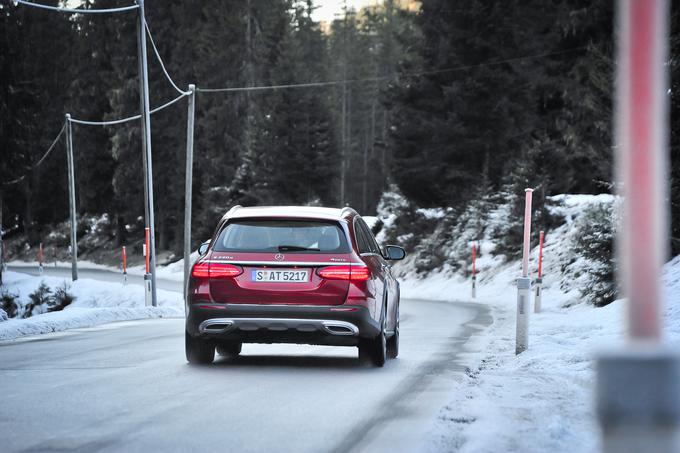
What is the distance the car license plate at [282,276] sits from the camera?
10758mm

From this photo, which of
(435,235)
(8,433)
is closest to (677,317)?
(8,433)

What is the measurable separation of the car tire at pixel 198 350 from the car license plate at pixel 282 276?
1007 millimetres

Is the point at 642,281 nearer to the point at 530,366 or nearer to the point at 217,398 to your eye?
the point at 217,398

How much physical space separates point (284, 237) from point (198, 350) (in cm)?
153

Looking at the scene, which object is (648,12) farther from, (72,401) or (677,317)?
(677,317)

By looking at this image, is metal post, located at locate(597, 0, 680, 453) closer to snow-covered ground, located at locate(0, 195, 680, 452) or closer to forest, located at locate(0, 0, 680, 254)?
snow-covered ground, located at locate(0, 195, 680, 452)

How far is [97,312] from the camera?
20.7m

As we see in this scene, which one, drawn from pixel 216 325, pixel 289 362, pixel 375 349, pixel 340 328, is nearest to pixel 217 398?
pixel 216 325

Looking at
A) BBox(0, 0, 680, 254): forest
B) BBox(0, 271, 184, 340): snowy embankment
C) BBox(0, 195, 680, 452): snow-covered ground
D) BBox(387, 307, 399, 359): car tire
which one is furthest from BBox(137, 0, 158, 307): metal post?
BBox(387, 307, 399, 359): car tire

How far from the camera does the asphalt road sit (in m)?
6.65

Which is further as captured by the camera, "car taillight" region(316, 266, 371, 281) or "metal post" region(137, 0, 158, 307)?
"metal post" region(137, 0, 158, 307)

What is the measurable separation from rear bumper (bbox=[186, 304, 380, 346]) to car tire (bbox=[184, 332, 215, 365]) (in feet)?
1.08

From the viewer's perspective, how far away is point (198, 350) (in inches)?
446

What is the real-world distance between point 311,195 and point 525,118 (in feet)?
61.3
